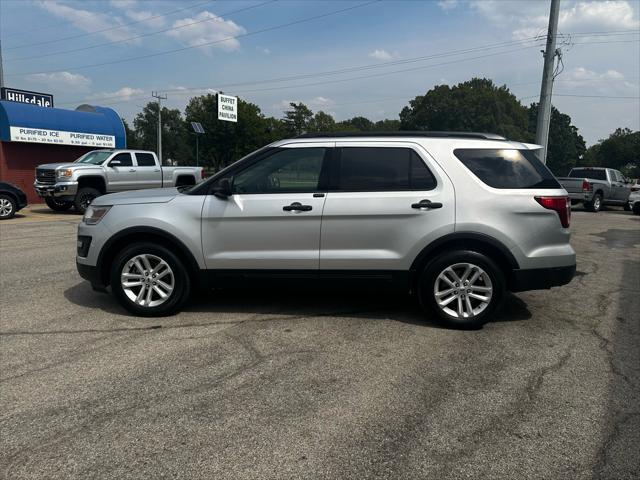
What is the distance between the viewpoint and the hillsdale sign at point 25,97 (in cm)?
2219

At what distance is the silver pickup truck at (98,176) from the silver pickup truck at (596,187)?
605 inches

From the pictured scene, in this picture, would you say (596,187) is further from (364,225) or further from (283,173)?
(283,173)

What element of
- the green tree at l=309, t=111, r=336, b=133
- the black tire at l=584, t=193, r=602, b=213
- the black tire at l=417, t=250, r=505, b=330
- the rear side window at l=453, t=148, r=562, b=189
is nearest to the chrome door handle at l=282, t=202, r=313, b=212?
the black tire at l=417, t=250, r=505, b=330

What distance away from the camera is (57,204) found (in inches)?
656

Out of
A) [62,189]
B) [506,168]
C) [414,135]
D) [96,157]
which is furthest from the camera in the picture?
[96,157]

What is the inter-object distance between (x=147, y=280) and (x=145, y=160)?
521 inches

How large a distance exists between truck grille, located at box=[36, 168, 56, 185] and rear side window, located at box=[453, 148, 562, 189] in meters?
14.6

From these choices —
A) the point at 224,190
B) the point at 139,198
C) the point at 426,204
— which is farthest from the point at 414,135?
the point at 139,198

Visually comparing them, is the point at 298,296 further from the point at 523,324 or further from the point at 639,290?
the point at 639,290

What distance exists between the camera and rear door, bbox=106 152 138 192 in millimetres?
16266

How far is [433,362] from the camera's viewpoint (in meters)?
4.03

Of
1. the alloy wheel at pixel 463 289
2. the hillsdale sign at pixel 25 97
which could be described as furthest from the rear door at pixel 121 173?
the alloy wheel at pixel 463 289

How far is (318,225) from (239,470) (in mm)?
2588

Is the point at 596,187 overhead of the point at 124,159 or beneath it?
beneath
